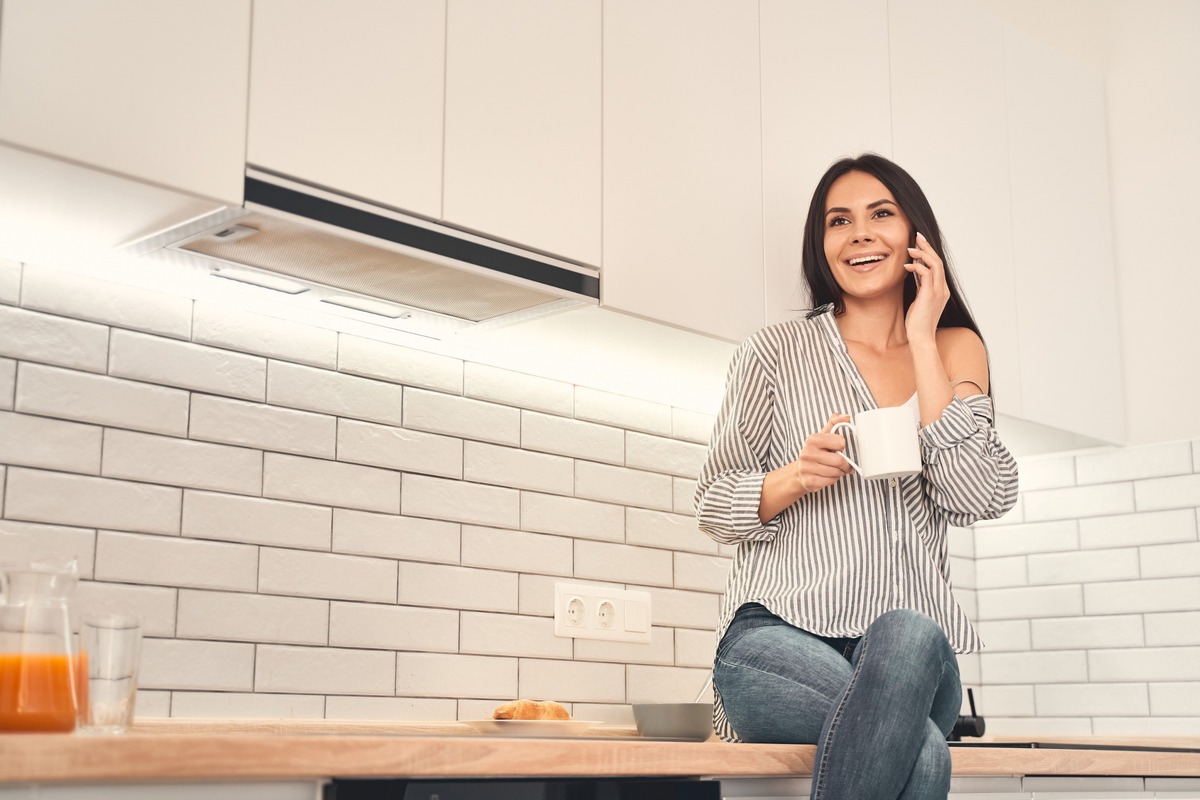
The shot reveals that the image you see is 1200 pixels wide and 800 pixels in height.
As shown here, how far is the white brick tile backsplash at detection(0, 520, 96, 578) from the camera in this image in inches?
75.0

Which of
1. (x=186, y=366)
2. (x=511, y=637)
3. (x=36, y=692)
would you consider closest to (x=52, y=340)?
(x=186, y=366)

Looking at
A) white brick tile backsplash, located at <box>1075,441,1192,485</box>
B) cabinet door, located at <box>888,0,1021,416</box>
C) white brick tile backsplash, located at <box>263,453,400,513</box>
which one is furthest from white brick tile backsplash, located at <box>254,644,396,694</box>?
white brick tile backsplash, located at <box>1075,441,1192,485</box>

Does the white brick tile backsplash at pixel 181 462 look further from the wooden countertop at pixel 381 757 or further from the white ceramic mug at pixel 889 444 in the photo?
the white ceramic mug at pixel 889 444

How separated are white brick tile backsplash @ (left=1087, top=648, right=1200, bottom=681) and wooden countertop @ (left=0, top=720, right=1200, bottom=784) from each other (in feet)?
4.51

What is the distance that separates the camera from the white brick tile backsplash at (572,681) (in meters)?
2.57

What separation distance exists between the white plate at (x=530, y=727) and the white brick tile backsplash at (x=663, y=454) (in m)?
0.79

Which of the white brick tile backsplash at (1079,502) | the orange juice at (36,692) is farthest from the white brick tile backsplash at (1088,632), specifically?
the orange juice at (36,692)

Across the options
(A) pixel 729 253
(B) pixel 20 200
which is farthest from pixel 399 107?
(A) pixel 729 253

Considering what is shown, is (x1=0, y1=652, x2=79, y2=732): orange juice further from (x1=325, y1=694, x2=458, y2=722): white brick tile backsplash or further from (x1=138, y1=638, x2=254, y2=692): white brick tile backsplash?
(x1=325, y1=694, x2=458, y2=722): white brick tile backsplash

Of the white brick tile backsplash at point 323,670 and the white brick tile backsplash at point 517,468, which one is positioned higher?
the white brick tile backsplash at point 517,468

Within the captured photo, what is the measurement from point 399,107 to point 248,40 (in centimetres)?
26

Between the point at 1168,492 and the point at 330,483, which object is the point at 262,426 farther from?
the point at 1168,492

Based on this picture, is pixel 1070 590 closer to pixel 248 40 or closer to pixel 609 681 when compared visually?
pixel 609 681

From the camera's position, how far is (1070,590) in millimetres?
3508
